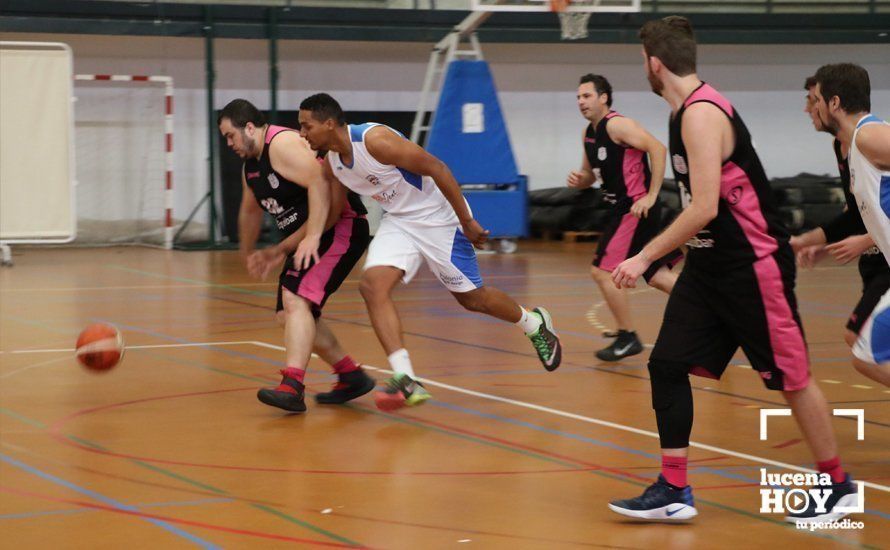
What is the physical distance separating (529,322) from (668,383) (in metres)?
2.76

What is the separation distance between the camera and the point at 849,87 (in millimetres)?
4836

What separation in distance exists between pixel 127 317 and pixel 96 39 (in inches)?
383

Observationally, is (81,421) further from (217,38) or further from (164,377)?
(217,38)

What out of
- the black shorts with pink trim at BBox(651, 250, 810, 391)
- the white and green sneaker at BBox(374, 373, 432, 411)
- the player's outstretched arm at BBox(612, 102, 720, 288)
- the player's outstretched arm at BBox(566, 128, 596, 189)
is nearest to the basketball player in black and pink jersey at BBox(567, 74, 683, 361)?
the player's outstretched arm at BBox(566, 128, 596, 189)

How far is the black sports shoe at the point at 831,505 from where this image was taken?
14.7ft

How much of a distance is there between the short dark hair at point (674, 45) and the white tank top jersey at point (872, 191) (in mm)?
794

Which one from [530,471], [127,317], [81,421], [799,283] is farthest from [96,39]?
[530,471]

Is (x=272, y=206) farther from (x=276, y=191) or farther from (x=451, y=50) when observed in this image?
(x=451, y=50)

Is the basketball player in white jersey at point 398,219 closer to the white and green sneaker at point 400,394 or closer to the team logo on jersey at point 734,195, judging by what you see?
the white and green sneaker at point 400,394

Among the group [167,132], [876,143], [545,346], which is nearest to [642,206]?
[545,346]

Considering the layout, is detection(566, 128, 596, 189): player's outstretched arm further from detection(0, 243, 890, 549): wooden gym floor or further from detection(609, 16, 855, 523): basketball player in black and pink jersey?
detection(609, 16, 855, 523): basketball player in black and pink jersey

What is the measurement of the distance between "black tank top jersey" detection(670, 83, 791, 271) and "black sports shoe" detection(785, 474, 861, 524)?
0.88 m

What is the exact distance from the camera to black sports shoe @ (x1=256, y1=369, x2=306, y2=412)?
A: 253 inches

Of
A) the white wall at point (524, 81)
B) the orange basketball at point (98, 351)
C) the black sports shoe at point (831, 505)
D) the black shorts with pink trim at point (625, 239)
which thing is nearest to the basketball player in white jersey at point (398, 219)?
the orange basketball at point (98, 351)
